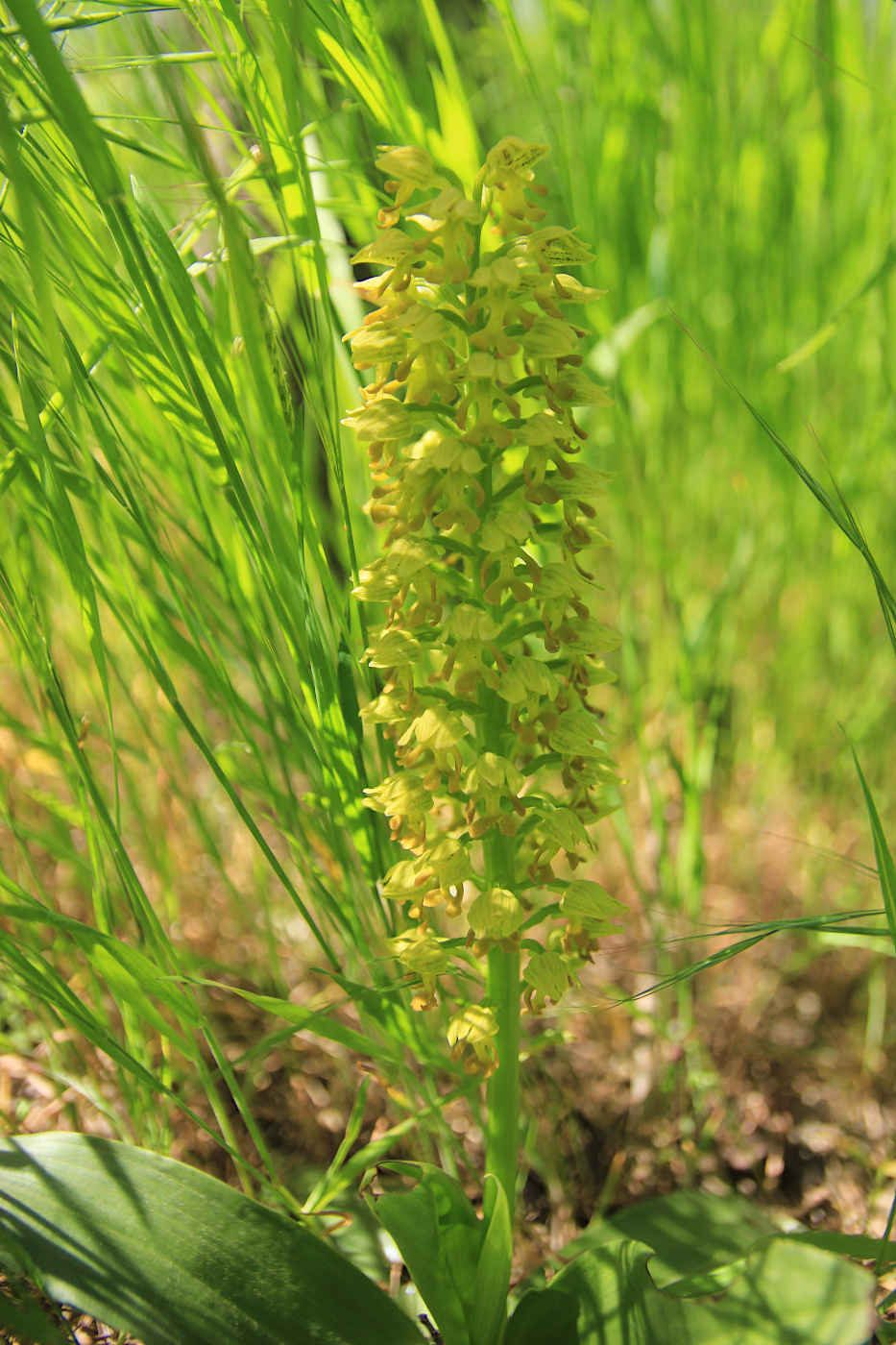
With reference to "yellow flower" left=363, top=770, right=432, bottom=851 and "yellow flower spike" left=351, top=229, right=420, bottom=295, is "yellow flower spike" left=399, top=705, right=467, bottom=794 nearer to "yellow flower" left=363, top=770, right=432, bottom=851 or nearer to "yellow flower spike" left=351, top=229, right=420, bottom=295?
"yellow flower" left=363, top=770, right=432, bottom=851

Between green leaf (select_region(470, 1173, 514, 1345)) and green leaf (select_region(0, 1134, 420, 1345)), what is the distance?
0.07 meters

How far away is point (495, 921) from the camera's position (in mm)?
808

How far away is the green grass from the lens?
31.4 inches

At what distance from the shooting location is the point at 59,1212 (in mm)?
800

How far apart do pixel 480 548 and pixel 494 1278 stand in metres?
0.68

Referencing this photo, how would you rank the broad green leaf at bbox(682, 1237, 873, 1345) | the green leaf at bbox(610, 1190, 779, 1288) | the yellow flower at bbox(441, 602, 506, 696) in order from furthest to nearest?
the green leaf at bbox(610, 1190, 779, 1288) < the yellow flower at bbox(441, 602, 506, 696) < the broad green leaf at bbox(682, 1237, 873, 1345)

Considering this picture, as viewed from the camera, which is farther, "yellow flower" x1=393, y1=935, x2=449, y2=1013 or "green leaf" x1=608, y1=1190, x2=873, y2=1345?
"yellow flower" x1=393, y1=935, x2=449, y2=1013

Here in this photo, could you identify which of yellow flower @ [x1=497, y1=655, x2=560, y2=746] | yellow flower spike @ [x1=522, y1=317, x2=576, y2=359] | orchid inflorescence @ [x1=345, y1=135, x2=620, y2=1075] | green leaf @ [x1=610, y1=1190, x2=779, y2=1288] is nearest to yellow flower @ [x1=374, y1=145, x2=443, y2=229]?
orchid inflorescence @ [x1=345, y1=135, x2=620, y2=1075]

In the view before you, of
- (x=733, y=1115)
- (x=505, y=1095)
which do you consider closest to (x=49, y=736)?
(x=505, y=1095)

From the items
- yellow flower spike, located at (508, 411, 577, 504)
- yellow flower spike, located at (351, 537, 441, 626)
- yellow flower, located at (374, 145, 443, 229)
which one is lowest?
yellow flower spike, located at (351, 537, 441, 626)

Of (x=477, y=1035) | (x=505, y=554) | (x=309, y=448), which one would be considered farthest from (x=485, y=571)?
(x=309, y=448)

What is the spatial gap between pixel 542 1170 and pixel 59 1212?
0.66 m

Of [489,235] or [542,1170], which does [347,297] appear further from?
[542,1170]

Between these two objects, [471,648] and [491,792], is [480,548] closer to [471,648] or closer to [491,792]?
[471,648]
